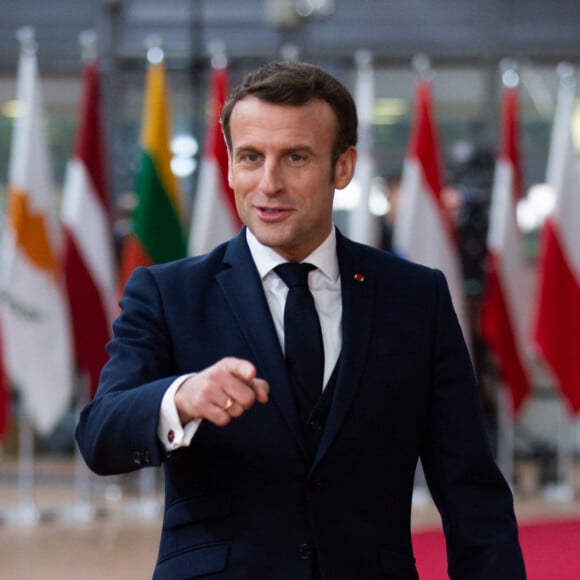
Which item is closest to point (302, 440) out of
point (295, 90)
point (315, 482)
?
point (315, 482)

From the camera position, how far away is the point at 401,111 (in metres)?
9.89

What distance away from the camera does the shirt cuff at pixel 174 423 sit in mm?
1870

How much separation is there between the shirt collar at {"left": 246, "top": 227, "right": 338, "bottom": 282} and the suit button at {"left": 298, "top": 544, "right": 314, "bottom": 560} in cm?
44

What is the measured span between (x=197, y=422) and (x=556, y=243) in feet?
20.4

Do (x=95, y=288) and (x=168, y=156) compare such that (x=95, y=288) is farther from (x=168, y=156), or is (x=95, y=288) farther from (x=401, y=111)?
(x=401, y=111)

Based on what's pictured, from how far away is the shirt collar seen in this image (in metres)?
2.16

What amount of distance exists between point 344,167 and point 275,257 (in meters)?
0.19

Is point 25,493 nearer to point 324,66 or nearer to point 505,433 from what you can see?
point 505,433

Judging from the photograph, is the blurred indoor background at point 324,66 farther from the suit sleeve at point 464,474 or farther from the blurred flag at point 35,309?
the suit sleeve at point 464,474

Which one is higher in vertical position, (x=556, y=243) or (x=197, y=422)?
(x=556, y=243)

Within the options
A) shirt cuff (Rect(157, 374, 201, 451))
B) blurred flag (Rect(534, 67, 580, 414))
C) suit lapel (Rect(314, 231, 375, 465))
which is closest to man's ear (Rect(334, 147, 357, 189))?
suit lapel (Rect(314, 231, 375, 465))

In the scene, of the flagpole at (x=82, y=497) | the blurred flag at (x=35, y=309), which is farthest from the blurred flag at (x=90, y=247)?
the flagpole at (x=82, y=497)

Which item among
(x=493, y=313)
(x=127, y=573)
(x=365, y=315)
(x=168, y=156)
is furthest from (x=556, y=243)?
(x=365, y=315)

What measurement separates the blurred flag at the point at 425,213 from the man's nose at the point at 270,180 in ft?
18.6
